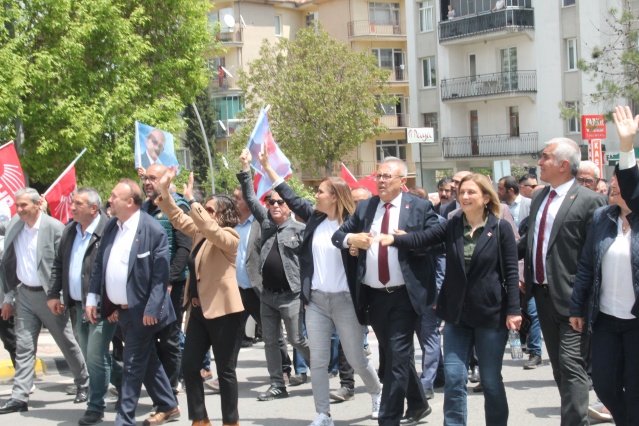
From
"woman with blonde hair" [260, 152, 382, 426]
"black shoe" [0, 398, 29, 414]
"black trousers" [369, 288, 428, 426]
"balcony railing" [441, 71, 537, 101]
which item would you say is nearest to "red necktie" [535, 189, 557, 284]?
"black trousers" [369, 288, 428, 426]

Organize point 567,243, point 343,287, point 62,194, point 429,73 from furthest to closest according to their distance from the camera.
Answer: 1. point 429,73
2. point 62,194
3. point 343,287
4. point 567,243

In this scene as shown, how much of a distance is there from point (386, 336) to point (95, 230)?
3.18 m

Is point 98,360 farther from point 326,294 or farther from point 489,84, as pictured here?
point 489,84

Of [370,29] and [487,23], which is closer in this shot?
[487,23]

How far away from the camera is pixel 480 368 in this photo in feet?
21.8

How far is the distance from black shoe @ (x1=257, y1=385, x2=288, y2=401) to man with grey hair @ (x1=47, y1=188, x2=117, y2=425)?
62.9 inches

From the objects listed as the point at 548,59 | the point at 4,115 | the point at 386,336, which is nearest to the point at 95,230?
the point at 386,336

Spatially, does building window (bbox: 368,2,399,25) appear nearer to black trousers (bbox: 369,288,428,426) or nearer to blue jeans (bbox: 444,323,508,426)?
black trousers (bbox: 369,288,428,426)

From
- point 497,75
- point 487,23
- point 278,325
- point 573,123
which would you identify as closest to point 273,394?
point 278,325

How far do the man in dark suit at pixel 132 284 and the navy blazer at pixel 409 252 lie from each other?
1.64 metres

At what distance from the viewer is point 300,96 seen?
44.5 m

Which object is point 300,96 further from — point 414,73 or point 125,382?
point 125,382

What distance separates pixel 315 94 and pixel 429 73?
9898mm

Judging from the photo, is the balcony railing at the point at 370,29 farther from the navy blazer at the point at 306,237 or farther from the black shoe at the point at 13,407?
the navy blazer at the point at 306,237
